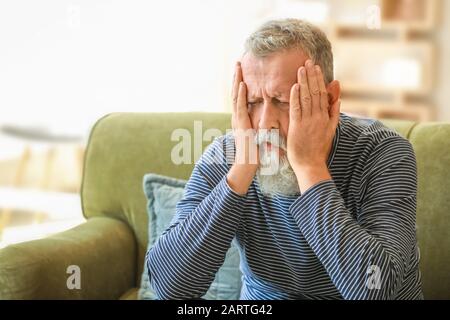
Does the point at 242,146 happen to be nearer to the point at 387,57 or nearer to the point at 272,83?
the point at 272,83

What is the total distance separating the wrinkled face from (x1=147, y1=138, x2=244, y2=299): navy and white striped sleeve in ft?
0.52

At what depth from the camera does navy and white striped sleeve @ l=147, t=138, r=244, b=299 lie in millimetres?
1315

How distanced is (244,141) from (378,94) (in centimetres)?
350

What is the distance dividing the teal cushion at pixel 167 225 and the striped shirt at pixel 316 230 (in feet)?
0.82

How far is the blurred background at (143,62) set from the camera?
13.5ft

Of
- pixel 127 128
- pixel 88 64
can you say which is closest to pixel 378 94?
pixel 88 64

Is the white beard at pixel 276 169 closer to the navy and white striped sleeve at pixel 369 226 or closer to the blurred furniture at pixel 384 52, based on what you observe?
the navy and white striped sleeve at pixel 369 226

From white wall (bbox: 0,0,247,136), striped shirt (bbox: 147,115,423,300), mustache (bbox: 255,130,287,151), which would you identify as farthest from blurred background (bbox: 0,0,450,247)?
mustache (bbox: 255,130,287,151)

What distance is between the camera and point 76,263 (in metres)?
1.65

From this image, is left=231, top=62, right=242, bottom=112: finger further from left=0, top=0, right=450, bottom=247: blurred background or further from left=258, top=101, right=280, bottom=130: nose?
left=0, top=0, right=450, bottom=247: blurred background

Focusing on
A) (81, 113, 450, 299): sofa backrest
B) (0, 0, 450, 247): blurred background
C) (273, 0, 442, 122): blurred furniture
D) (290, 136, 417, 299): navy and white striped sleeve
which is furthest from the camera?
(273, 0, 442, 122): blurred furniture

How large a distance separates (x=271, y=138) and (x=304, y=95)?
12 cm

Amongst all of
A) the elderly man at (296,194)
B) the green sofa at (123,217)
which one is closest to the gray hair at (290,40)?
the elderly man at (296,194)

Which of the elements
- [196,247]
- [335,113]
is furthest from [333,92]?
[196,247]
